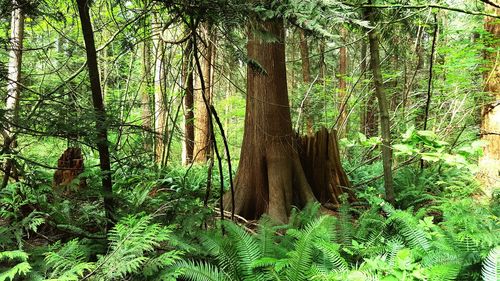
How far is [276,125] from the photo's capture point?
5.00m

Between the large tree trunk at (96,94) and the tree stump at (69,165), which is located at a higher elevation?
the large tree trunk at (96,94)

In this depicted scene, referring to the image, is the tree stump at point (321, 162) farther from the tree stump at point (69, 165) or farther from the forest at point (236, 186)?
the tree stump at point (69, 165)

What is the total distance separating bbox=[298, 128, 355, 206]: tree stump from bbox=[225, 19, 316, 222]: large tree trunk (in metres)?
0.44

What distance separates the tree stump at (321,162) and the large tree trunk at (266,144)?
0.44 m

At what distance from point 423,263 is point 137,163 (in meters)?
2.53

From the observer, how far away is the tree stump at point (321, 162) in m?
5.48

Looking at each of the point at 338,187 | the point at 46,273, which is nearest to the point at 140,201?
the point at 46,273

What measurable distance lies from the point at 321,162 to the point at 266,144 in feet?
3.51

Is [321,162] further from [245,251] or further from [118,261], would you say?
[118,261]

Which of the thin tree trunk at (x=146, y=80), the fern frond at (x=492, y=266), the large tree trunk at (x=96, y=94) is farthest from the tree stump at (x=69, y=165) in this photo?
the fern frond at (x=492, y=266)

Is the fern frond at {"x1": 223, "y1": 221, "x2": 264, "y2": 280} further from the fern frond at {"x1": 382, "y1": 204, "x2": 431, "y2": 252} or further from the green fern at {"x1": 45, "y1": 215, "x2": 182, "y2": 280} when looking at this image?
the fern frond at {"x1": 382, "y1": 204, "x2": 431, "y2": 252}

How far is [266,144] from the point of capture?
4969 millimetres

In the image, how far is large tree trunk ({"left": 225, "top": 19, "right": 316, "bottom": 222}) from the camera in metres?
4.93

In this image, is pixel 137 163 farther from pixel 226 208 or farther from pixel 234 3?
pixel 226 208
